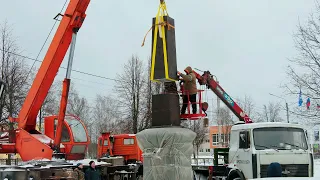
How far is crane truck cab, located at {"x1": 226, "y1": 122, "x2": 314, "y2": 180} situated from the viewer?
11656mm

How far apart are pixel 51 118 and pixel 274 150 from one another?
23.0 feet

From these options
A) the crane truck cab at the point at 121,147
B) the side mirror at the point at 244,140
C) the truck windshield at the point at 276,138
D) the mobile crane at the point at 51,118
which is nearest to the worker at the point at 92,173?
the mobile crane at the point at 51,118

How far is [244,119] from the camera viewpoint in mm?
15633

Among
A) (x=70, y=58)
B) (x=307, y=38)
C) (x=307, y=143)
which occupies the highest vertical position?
(x=307, y=38)

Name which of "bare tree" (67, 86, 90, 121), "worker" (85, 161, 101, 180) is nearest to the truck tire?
"worker" (85, 161, 101, 180)

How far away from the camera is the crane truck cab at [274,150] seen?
11.7 metres

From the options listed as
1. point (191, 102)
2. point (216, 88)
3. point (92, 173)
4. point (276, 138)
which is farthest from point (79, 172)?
point (216, 88)

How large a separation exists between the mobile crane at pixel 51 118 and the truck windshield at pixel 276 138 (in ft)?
19.1

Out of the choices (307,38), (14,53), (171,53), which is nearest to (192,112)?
(171,53)

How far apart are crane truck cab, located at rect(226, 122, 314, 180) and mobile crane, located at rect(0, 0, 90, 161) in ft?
18.0

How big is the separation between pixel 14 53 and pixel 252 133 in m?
14.7

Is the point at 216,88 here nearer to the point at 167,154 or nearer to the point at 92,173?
the point at 92,173

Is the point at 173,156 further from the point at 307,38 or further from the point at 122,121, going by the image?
the point at 122,121

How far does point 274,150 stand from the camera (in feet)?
38.2
